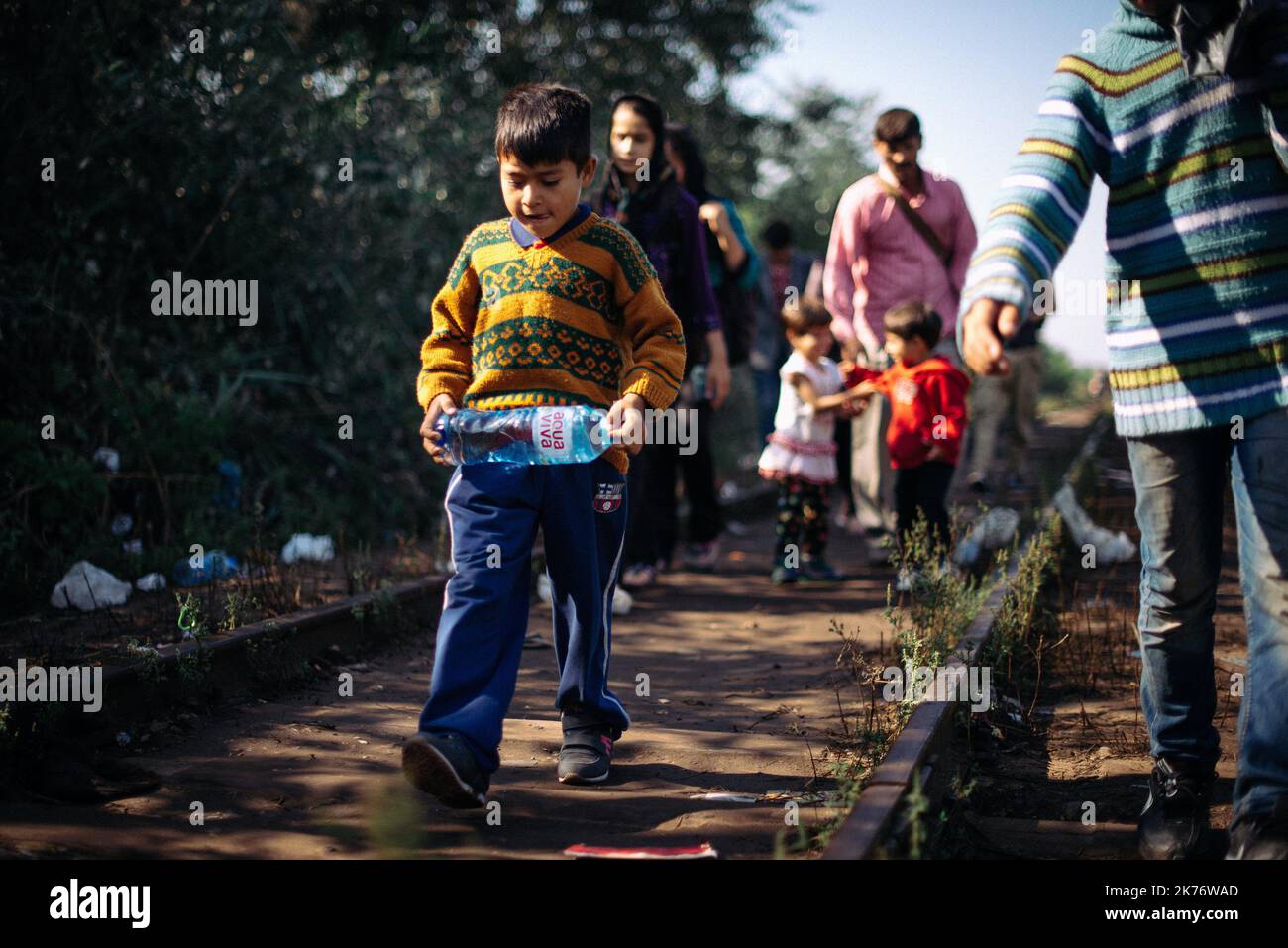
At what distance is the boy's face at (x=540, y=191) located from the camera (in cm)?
404

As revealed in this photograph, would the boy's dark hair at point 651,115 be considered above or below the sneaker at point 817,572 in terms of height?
above

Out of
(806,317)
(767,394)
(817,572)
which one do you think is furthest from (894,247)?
(767,394)

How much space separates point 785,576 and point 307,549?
292 cm

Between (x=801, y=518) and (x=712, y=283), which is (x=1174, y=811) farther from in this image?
(x=712, y=283)

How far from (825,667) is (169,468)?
3.98m

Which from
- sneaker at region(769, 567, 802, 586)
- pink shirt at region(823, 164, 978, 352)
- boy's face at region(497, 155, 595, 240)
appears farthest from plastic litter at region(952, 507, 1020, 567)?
boy's face at region(497, 155, 595, 240)

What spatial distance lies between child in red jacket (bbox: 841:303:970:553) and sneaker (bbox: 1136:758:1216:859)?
3871mm

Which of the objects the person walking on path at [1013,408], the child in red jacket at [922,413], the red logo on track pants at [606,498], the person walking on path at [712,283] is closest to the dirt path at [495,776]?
the red logo on track pants at [606,498]

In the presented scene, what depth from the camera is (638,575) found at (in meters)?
8.29

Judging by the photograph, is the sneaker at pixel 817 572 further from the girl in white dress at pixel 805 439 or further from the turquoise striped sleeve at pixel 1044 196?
the turquoise striped sleeve at pixel 1044 196

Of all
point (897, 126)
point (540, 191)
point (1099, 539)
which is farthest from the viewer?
point (1099, 539)

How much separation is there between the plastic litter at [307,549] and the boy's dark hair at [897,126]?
4.09 metres

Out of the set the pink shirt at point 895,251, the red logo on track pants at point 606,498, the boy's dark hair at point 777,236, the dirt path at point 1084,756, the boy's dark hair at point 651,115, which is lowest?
the dirt path at point 1084,756
